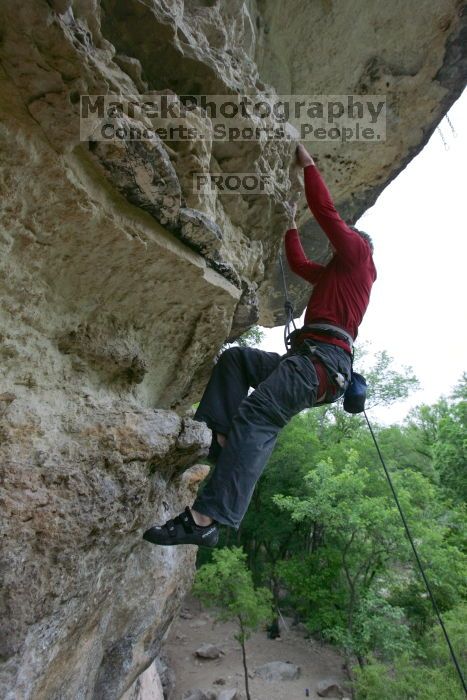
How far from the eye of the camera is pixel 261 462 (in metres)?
2.62

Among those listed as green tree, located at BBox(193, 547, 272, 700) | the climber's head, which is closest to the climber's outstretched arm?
the climber's head

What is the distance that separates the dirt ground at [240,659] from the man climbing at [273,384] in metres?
10.6

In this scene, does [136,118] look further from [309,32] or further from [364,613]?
[364,613]

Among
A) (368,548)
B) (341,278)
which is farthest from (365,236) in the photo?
(368,548)

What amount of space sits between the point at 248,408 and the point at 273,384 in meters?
0.23

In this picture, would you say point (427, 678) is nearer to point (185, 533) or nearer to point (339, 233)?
point (185, 533)

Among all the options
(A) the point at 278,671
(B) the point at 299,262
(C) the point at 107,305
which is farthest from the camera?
(A) the point at 278,671

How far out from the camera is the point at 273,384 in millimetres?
2742

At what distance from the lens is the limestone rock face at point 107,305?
1.97m

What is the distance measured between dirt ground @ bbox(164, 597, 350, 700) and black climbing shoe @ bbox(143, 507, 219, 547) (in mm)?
10587

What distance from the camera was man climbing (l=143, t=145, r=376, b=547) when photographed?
2422 millimetres

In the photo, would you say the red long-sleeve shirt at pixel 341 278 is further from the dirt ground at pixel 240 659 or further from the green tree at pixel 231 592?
the dirt ground at pixel 240 659

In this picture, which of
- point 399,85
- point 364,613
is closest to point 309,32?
point 399,85

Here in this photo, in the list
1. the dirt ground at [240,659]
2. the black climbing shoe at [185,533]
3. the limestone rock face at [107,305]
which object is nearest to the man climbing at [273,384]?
the black climbing shoe at [185,533]
